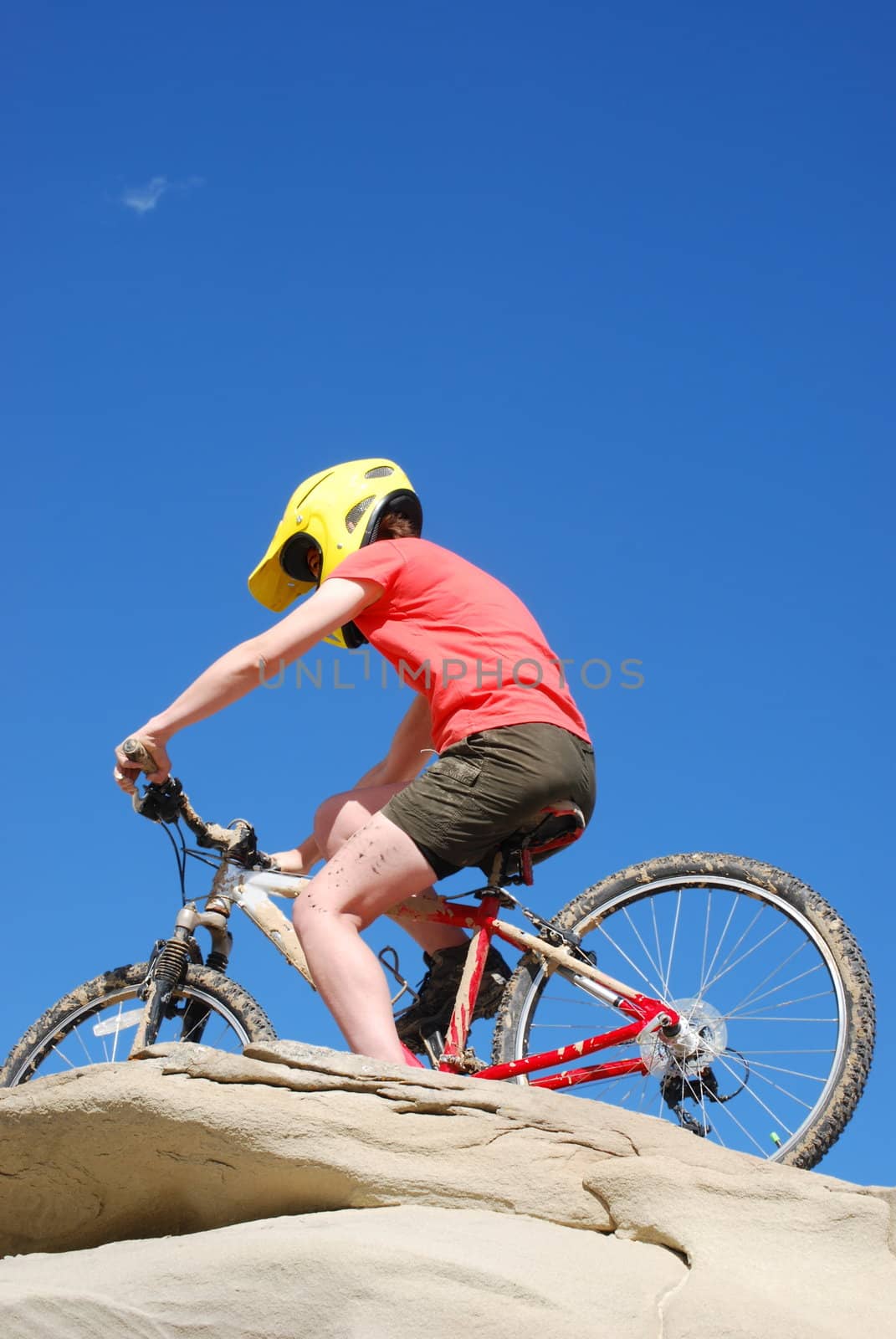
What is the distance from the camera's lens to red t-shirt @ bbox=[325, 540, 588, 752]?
4.46 metres

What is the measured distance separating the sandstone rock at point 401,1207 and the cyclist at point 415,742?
554mm

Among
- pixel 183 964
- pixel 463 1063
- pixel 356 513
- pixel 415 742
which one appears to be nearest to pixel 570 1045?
pixel 463 1063

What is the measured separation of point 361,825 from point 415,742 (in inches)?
21.4

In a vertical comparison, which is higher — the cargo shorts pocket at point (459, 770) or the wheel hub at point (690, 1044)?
the cargo shorts pocket at point (459, 770)

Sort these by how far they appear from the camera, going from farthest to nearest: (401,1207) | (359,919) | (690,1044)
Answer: (690,1044)
(359,919)
(401,1207)

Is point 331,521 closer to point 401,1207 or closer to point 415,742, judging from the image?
point 415,742

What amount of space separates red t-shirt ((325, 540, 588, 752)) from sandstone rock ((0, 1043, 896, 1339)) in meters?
1.19

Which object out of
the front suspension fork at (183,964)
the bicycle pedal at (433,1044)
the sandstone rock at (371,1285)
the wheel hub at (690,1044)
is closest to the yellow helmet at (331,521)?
the front suspension fork at (183,964)

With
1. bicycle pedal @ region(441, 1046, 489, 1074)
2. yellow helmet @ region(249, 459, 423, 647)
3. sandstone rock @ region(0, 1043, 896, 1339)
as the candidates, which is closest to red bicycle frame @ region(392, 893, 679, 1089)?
bicycle pedal @ region(441, 1046, 489, 1074)

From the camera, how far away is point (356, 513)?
203 inches

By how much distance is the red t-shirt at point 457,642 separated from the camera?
176 inches

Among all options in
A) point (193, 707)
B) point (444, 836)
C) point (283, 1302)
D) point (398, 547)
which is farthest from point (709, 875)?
point (283, 1302)

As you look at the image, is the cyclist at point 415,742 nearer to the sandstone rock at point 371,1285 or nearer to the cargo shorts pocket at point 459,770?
the cargo shorts pocket at point 459,770

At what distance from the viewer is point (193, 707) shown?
15.3ft
